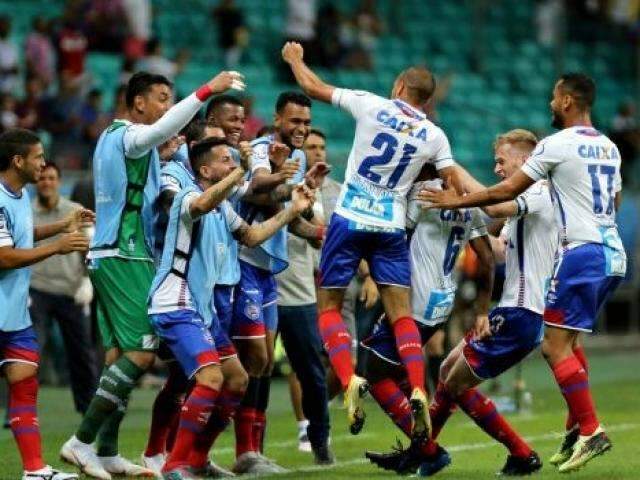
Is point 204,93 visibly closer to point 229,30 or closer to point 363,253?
point 363,253

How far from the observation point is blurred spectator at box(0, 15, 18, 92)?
2094cm

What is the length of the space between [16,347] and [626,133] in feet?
59.7

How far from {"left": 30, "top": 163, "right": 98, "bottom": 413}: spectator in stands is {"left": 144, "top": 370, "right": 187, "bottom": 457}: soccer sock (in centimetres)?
404

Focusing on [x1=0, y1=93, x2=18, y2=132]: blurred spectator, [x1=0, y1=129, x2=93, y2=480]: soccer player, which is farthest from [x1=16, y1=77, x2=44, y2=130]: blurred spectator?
[x1=0, y1=129, x2=93, y2=480]: soccer player

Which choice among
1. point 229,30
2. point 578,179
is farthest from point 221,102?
point 229,30

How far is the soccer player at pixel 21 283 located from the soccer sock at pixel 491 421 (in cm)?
262

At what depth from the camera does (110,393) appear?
10.7m

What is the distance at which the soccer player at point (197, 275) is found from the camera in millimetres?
10266

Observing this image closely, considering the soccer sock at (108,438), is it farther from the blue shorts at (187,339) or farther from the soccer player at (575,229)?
the soccer player at (575,229)

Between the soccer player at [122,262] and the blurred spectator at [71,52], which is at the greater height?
the blurred spectator at [71,52]

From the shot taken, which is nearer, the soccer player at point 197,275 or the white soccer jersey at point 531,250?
the soccer player at point 197,275

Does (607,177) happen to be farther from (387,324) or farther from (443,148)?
(387,324)

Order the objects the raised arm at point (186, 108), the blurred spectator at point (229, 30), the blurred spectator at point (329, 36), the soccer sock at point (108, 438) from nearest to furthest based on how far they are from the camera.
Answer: the raised arm at point (186, 108), the soccer sock at point (108, 438), the blurred spectator at point (229, 30), the blurred spectator at point (329, 36)

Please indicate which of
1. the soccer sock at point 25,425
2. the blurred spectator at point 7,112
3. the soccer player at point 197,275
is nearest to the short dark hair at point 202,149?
the soccer player at point 197,275
